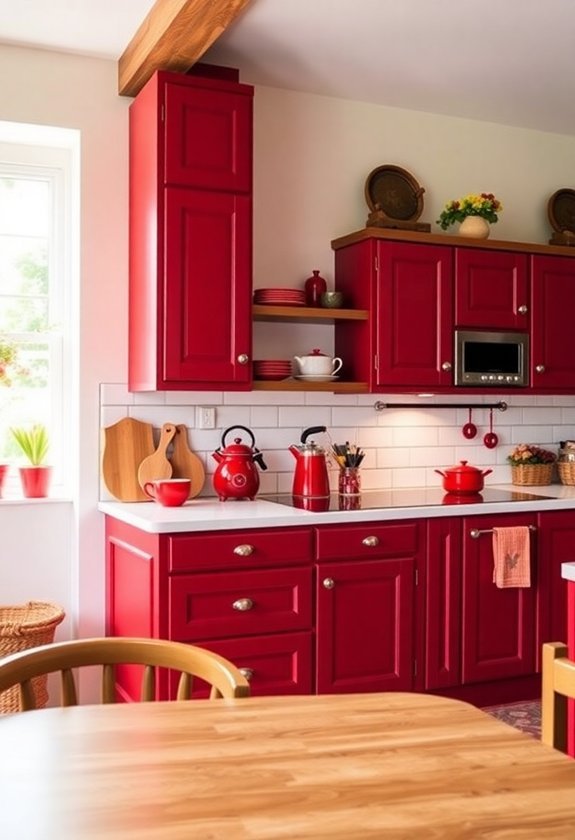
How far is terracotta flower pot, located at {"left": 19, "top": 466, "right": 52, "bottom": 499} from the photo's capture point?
379cm

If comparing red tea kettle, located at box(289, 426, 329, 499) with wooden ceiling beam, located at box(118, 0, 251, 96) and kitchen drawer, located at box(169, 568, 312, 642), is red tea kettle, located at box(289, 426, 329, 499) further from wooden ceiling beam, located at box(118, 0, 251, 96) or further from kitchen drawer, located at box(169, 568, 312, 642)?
wooden ceiling beam, located at box(118, 0, 251, 96)

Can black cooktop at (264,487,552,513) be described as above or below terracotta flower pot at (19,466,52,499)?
below

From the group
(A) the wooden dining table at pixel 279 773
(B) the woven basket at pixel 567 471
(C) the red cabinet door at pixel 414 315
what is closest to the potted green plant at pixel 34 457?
(C) the red cabinet door at pixel 414 315

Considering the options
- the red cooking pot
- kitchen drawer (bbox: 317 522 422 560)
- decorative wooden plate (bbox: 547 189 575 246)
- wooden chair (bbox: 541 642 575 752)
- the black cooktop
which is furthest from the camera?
decorative wooden plate (bbox: 547 189 575 246)

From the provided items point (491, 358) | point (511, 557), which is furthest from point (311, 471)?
point (491, 358)

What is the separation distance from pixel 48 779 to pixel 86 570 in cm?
255

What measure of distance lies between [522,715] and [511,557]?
2.14 ft

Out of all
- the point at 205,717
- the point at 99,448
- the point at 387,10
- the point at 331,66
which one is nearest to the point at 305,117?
the point at 331,66

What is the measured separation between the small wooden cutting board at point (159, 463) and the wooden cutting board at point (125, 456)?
4 cm

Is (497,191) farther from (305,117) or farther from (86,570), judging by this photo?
(86,570)

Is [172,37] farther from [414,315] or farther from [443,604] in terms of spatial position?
[443,604]

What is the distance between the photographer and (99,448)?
Answer: 378 cm

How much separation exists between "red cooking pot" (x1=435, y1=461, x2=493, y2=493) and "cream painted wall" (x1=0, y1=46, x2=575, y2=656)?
609 millimetres

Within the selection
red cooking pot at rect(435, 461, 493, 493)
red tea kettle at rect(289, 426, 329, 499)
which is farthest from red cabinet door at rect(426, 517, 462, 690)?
red tea kettle at rect(289, 426, 329, 499)
